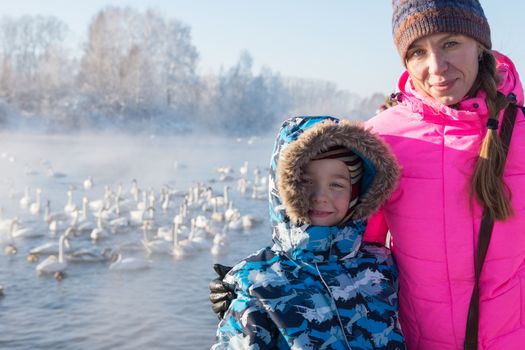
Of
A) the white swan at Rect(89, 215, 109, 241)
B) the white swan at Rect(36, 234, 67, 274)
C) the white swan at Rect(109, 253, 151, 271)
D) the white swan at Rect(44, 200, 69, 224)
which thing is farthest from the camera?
the white swan at Rect(44, 200, 69, 224)

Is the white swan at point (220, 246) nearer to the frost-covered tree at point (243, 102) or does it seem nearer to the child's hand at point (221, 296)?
the child's hand at point (221, 296)

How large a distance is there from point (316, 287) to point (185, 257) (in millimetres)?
9182

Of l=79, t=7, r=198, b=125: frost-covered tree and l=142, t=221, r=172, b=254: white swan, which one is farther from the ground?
l=79, t=7, r=198, b=125: frost-covered tree

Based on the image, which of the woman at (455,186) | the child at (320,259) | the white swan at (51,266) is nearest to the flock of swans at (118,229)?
the white swan at (51,266)

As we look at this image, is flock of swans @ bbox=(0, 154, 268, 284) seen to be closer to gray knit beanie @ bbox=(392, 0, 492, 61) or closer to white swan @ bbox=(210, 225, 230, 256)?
white swan @ bbox=(210, 225, 230, 256)

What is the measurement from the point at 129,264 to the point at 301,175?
27.5 feet

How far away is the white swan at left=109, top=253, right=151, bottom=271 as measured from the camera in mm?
10008

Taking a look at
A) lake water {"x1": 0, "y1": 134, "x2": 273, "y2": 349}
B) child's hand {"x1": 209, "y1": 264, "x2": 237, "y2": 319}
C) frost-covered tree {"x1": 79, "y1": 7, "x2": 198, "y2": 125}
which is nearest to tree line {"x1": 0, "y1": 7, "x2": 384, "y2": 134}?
frost-covered tree {"x1": 79, "y1": 7, "x2": 198, "y2": 125}

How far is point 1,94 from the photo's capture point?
126ft

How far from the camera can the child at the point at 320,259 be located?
6.50 ft

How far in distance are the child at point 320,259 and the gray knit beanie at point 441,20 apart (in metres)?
0.40

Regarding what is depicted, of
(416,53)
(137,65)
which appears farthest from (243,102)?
(416,53)

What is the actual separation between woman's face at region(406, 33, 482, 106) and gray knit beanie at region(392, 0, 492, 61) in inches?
1.3

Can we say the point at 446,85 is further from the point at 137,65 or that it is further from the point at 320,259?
the point at 137,65
